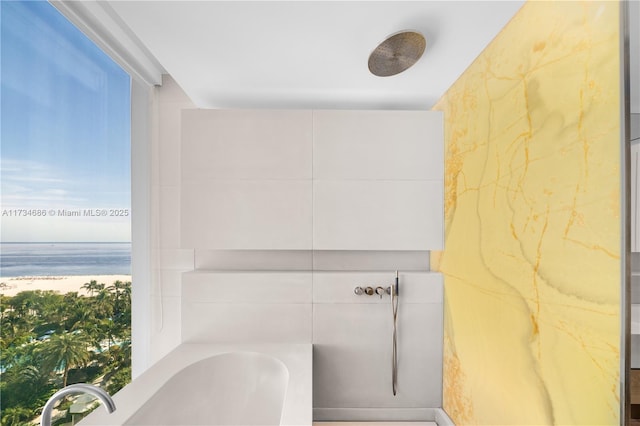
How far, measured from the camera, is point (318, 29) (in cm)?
158

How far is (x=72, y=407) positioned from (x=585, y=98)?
252 centimetres

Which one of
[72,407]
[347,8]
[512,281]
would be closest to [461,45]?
[347,8]

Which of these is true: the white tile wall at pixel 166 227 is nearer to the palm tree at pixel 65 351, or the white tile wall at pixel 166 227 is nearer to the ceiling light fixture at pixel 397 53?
the palm tree at pixel 65 351

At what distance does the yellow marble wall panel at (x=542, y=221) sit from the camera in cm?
100

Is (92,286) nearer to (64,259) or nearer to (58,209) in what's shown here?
(64,259)

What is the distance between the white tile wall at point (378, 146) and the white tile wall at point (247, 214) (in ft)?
0.87

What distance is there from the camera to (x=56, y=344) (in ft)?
5.77

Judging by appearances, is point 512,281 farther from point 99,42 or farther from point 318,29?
point 99,42

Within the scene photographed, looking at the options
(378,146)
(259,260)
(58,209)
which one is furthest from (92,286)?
(378,146)

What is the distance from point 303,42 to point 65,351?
1838 mm

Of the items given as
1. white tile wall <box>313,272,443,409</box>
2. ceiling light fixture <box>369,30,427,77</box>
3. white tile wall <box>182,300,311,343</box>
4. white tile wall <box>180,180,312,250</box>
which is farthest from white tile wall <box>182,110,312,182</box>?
white tile wall <box>313,272,443,409</box>

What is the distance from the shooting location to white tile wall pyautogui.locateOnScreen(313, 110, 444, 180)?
7.77ft

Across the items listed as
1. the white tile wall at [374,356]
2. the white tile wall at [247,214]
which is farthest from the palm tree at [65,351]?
the white tile wall at [374,356]

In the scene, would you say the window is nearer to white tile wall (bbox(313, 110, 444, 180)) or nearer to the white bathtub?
the white bathtub
